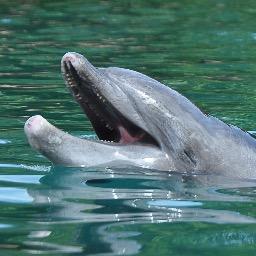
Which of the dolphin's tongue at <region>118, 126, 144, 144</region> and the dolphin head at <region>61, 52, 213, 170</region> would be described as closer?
the dolphin head at <region>61, 52, 213, 170</region>

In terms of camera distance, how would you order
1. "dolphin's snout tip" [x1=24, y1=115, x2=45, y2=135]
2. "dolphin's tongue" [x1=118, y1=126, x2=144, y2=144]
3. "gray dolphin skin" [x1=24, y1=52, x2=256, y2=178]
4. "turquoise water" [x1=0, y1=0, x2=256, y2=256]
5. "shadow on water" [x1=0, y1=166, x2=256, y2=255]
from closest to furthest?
"shadow on water" [x1=0, y1=166, x2=256, y2=255] → "turquoise water" [x1=0, y1=0, x2=256, y2=256] → "dolphin's snout tip" [x1=24, y1=115, x2=45, y2=135] → "gray dolphin skin" [x1=24, y1=52, x2=256, y2=178] → "dolphin's tongue" [x1=118, y1=126, x2=144, y2=144]

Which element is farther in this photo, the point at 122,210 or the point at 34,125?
the point at 34,125

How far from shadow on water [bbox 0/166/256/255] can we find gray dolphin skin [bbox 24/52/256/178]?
0.11 meters

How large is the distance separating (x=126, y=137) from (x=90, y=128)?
218cm

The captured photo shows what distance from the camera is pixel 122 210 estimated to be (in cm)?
654

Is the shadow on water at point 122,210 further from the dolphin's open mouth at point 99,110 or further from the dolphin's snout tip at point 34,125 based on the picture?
the dolphin's snout tip at point 34,125

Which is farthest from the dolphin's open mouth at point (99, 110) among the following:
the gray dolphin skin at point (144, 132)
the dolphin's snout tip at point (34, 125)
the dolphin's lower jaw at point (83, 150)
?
the dolphin's snout tip at point (34, 125)

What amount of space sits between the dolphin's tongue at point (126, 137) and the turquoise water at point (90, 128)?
0.20 metres

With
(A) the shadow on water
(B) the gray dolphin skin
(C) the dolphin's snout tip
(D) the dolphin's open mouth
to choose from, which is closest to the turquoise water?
(A) the shadow on water

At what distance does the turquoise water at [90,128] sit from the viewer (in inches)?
235

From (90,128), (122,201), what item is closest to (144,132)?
(122,201)

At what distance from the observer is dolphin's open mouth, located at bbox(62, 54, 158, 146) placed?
24.1 feet

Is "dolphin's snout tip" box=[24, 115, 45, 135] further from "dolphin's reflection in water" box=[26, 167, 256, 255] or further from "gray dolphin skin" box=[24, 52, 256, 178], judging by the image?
"dolphin's reflection in water" box=[26, 167, 256, 255]

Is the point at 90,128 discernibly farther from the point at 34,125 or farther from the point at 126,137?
the point at 34,125
